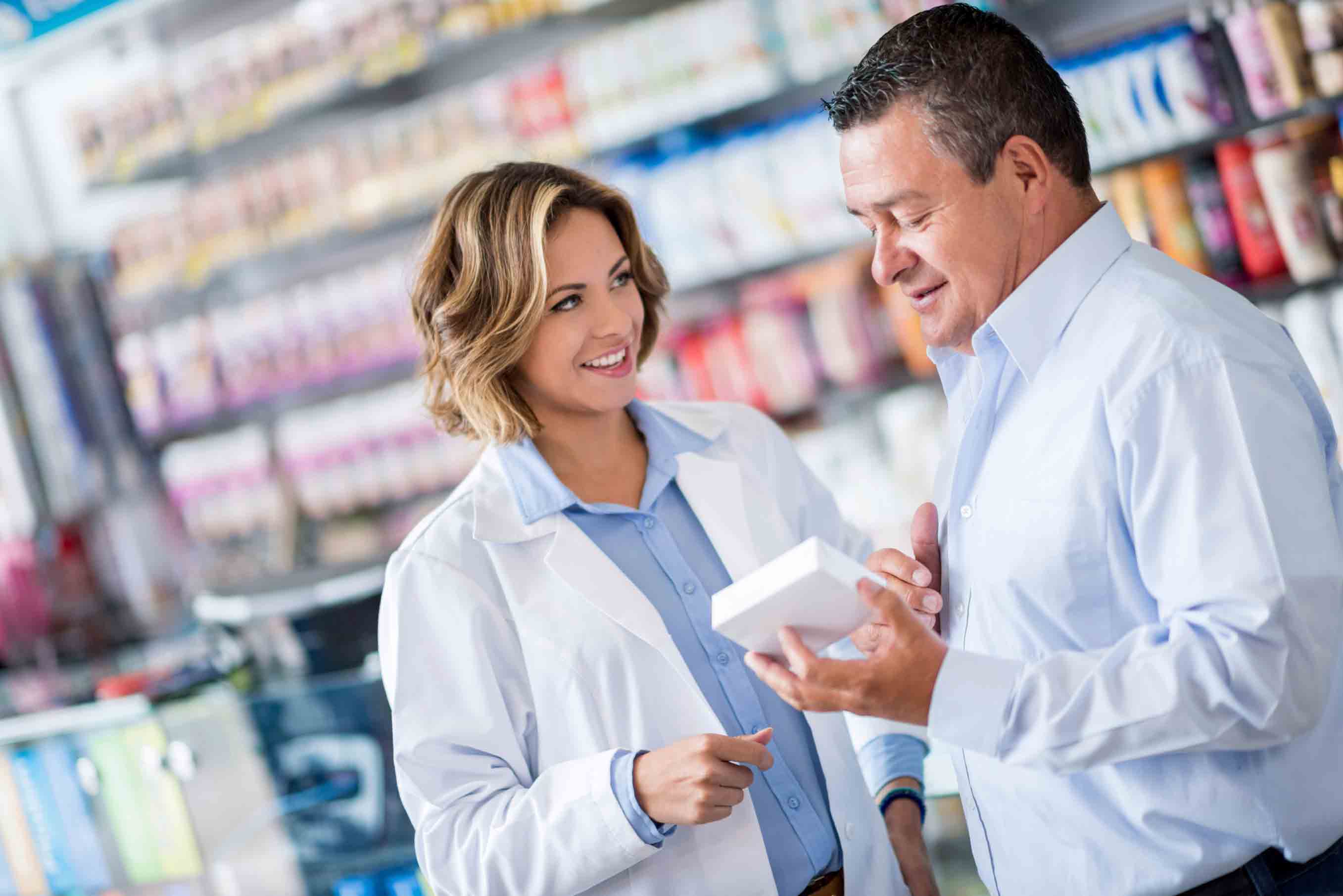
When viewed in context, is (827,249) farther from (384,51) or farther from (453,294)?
(453,294)

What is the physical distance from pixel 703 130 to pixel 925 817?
2.58 meters

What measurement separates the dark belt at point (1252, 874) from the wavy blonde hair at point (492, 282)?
1003 mm

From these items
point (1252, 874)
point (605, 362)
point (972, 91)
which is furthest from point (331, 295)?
point (1252, 874)

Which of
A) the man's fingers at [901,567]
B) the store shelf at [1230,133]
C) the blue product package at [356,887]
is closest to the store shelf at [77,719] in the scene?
the blue product package at [356,887]

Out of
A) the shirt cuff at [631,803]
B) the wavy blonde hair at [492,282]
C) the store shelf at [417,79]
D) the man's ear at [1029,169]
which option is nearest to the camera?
the man's ear at [1029,169]

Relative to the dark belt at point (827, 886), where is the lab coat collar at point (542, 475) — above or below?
above

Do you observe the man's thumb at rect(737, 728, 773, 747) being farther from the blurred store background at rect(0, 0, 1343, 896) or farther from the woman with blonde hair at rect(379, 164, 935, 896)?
the blurred store background at rect(0, 0, 1343, 896)

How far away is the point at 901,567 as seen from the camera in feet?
4.54

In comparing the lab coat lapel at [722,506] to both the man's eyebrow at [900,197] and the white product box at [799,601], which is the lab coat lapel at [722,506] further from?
the man's eyebrow at [900,197]

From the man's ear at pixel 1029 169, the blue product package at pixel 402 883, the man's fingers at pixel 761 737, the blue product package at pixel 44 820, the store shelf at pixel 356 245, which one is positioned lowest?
the blue product package at pixel 402 883

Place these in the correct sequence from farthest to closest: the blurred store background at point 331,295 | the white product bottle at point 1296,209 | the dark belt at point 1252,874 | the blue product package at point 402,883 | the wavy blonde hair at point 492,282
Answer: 1. the white product bottle at point 1296,209
2. the blurred store background at point 331,295
3. the blue product package at point 402,883
4. the wavy blonde hair at point 492,282
5. the dark belt at point 1252,874

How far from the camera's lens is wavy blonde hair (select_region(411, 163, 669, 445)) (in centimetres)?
164

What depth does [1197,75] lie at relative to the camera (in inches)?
117

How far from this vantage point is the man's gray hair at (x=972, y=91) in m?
1.26
